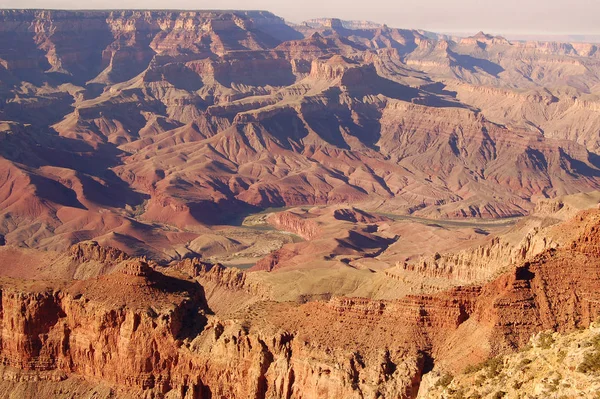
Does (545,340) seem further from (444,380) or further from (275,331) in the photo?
(275,331)

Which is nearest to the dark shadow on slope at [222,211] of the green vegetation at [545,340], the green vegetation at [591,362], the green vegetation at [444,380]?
the green vegetation at [444,380]

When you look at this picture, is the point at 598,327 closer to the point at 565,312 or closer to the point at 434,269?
the point at 565,312

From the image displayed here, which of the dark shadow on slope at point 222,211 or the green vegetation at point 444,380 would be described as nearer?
the green vegetation at point 444,380

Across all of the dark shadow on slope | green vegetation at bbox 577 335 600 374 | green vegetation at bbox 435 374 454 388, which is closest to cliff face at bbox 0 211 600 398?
green vegetation at bbox 435 374 454 388

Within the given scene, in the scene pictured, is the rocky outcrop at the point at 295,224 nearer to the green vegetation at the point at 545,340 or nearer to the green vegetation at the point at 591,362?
the green vegetation at the point at 545,340

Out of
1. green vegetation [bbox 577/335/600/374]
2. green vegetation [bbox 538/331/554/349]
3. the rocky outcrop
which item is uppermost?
the rocky outcrop

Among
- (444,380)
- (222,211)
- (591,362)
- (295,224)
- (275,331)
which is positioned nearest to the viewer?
(591,362)

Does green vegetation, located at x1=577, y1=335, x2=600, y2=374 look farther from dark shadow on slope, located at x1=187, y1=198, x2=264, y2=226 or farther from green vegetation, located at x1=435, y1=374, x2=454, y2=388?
dark shadow on slope, located at x1=187, y1=198, x2=264, y2=226

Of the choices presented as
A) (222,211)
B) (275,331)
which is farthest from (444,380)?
(222,211)

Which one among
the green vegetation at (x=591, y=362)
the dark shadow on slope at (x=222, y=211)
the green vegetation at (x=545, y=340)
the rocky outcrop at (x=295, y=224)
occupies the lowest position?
the green vegetation at (x=591, y=362)

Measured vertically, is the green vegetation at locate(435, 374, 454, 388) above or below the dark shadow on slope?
below

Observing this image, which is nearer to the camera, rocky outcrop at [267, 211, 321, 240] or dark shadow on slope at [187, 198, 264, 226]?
rocky outcrop at [267, 211, 321, 240]

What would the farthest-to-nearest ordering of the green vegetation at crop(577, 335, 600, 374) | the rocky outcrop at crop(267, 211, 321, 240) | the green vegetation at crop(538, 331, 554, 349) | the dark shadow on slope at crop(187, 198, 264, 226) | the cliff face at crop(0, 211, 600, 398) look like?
1. the dark shadow on slope at crop(187, 198, 264, 226)
2. the rocky outcrop at crop(267, 211, 321, 240)
3. the cliff face at crop(0, 211, 600, 398)
4. the green vegetation at crop(538, 331, 554, 349)
5. the green vegetation at crop(577, 335, 600, 374)

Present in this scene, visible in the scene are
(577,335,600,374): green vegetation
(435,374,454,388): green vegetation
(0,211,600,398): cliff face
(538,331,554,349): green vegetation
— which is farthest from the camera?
(0,211,600,398): cliff face
